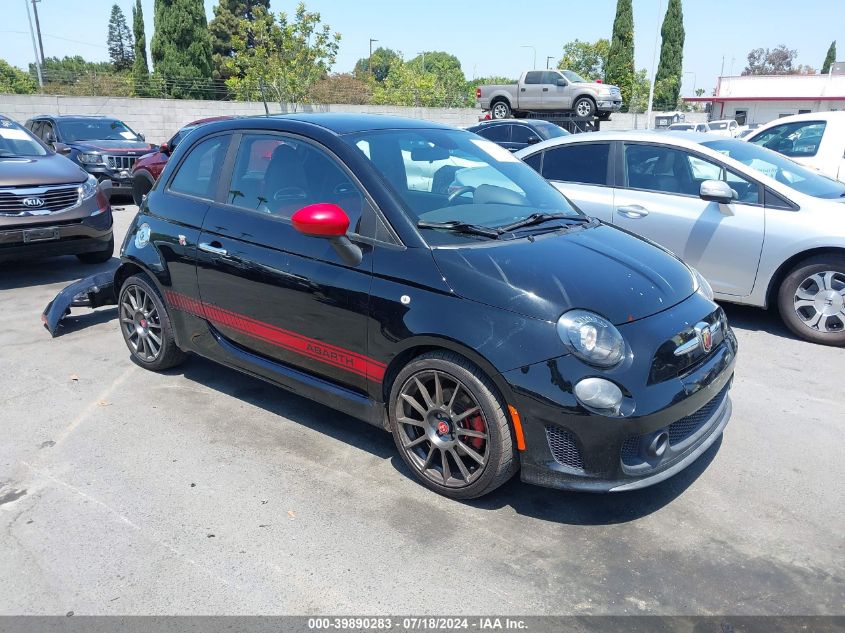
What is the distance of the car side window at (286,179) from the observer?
12.4ft

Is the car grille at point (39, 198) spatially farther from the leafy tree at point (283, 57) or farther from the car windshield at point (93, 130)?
the leafy tree at point (283, 57)

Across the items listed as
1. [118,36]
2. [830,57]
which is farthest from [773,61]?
[118,36]

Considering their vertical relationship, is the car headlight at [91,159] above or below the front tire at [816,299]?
above

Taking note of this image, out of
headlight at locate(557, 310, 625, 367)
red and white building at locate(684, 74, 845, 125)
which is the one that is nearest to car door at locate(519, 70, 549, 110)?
headlight at locate(557, 310, 625, 367)

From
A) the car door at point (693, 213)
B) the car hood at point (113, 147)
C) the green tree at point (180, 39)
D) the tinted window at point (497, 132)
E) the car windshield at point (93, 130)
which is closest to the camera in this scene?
the car door at point (693, 213)

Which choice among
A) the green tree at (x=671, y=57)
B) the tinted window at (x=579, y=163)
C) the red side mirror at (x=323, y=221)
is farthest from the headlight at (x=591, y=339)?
the green tree at (x=671, y=57)

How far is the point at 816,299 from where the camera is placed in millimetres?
5727

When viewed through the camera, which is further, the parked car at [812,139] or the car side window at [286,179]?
the parked car at [812,139]

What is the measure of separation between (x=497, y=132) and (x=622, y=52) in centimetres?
3676

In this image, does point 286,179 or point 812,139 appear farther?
point 812,139

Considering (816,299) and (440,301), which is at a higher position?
(440,301)

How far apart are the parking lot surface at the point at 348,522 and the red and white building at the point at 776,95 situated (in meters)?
52.8

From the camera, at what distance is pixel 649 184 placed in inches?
254

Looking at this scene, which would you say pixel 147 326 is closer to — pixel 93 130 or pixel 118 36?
pixel 93 130
